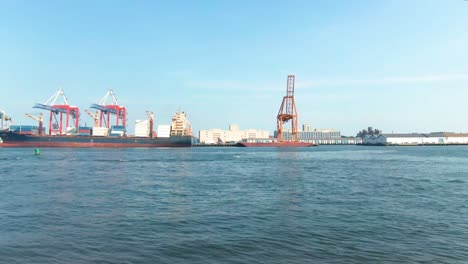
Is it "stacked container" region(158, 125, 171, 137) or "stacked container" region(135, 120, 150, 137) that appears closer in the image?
"stacked container" region(158, 125, 171, 137)

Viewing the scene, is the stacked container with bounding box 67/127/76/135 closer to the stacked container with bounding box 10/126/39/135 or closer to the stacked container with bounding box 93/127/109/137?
the stacked container with bounding box 10/126/39/135

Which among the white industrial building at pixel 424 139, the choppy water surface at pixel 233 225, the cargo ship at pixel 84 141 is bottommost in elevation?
the choppy water surface at pixel 233 225

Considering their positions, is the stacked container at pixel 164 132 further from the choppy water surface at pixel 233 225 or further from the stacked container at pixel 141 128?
the choppy water surface at pixel 233 225

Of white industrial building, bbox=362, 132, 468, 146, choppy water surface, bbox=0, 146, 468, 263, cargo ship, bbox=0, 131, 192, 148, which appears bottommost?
choppy water surface, bbox=0, 146, 468, 263

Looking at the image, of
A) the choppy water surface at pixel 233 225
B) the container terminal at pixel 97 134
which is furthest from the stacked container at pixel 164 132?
the choppy water surface at pixel 233 225

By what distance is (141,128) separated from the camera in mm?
110188

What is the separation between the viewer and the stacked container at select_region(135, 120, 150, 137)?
110 meters

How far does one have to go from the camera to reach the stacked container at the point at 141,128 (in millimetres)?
109688

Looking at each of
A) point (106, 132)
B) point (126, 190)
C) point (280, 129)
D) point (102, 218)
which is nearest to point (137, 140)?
point (106, 132)

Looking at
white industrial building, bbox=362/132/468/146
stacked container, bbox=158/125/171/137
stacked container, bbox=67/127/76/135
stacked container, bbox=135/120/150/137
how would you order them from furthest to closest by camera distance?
white industrial building, bbox=362/132/468/146, stacked container, bbox=135/120/150/137, stacked container, bbox=67/127/76/135, stacked container, bbox=158/125/171/137

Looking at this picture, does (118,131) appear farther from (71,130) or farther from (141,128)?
(71,130)

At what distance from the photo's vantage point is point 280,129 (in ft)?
424

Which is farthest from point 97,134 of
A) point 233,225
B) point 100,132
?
point 233,225

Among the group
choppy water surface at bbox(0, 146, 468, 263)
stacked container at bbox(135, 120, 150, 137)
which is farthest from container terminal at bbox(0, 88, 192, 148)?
choppy water surface at bbox(0, 146, 468, 263)
